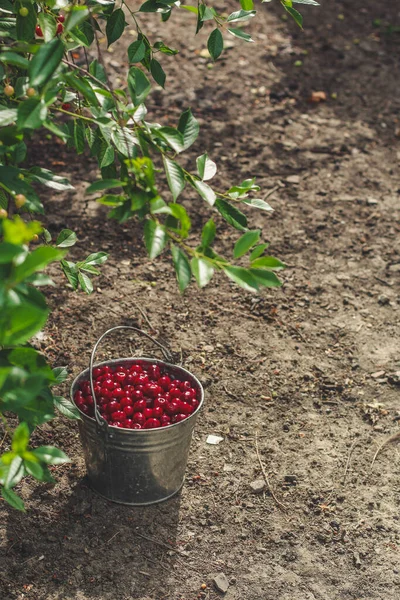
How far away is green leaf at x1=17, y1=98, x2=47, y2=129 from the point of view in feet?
→ 4.84

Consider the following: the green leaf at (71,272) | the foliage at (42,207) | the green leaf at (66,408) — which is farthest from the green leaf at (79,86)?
the green leaf at (66,408)

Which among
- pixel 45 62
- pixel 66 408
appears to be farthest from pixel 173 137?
pixel 66 408

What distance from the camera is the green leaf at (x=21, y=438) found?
4.98ft

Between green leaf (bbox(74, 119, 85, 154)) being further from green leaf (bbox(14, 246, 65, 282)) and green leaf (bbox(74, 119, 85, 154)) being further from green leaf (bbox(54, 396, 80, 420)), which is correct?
green leaf (bbox(14, 246, 65, 282))

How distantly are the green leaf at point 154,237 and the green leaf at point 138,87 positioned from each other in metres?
0.33

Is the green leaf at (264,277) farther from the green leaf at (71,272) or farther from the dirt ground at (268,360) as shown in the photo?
the dirt ground at (268,360)

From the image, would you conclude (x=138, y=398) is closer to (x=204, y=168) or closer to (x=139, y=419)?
(x=139, y=419)

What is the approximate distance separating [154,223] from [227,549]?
140 centimetres

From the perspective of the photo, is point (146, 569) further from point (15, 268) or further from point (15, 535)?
point (15, 268)

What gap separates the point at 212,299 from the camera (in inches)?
146

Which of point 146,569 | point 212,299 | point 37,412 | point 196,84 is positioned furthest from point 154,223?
point 196,84

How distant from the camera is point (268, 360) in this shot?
11.0 feet

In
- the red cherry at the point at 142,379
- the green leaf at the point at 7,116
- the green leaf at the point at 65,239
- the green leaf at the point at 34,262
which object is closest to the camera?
the green leaf at the point at 34,262

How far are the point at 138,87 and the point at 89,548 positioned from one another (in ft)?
4.98
